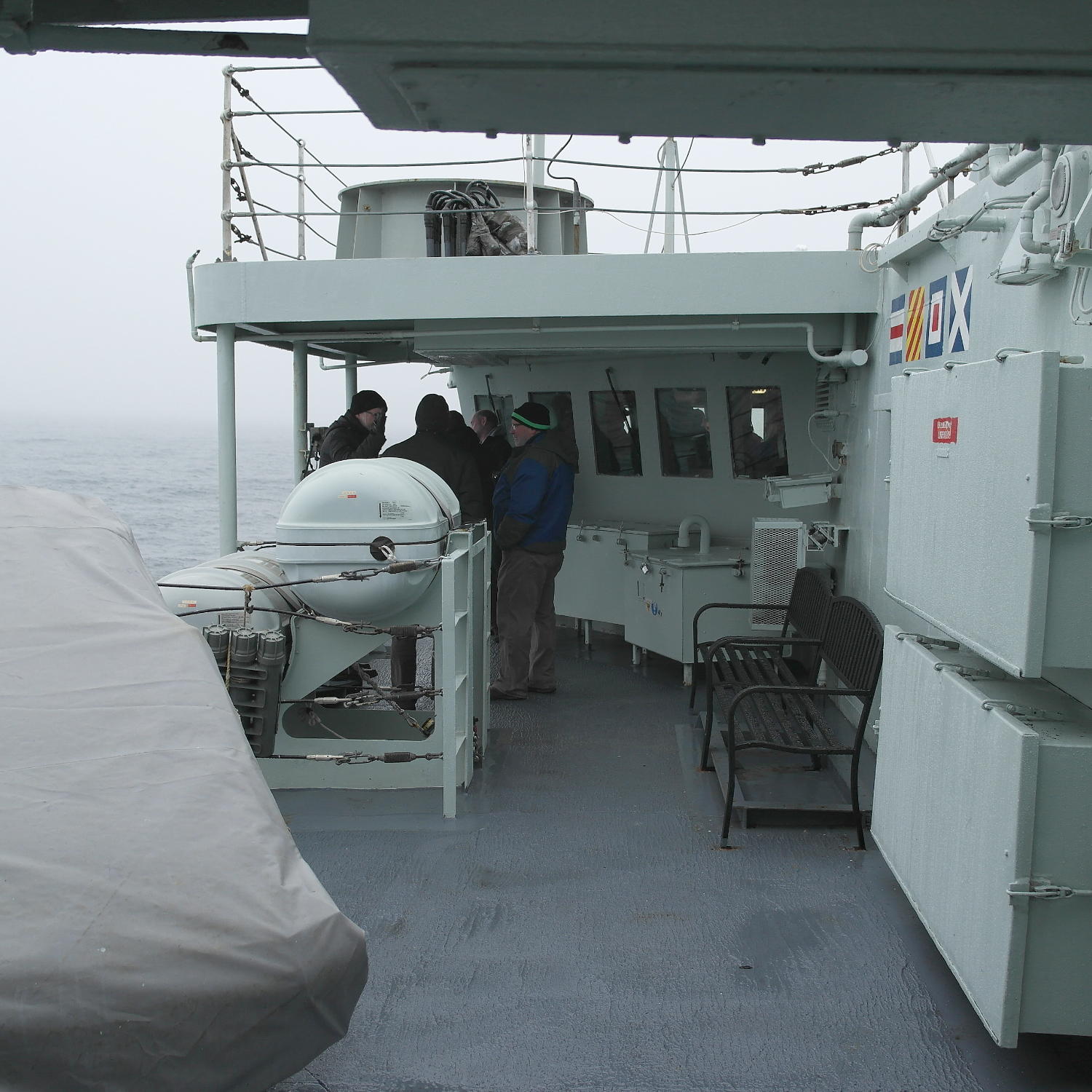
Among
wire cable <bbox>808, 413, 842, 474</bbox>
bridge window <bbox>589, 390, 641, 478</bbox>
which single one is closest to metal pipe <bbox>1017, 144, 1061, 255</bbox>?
wire cable <bbox>808, 413, 842, 474</bbox>

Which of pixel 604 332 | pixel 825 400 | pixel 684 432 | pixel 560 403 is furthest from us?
pixel 560 403

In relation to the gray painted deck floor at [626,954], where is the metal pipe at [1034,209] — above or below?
above

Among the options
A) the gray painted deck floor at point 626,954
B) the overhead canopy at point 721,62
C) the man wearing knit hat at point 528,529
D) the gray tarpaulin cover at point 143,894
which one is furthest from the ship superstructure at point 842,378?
the gray tarpaulin cover at point 143,894

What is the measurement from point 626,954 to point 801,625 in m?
3.18

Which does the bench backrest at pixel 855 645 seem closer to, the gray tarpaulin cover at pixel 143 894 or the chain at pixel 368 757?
the chain at pixel 368 757

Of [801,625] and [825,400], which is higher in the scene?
[825,400]

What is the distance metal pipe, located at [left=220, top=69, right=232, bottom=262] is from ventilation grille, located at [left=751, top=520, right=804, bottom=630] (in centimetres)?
386

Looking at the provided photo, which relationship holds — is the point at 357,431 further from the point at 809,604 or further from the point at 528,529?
the point at 809,604

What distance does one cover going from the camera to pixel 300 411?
9.54 metres

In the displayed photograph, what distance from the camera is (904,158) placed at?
665 cm

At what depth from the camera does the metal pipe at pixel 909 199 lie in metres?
4.71

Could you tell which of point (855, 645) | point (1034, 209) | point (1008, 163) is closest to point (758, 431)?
point (855, 645)

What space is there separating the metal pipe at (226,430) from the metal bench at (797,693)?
3313mm

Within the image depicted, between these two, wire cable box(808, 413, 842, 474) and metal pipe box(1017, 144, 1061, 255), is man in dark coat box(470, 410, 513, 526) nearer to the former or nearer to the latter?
wire cable box(808, 413, 842, 474)
